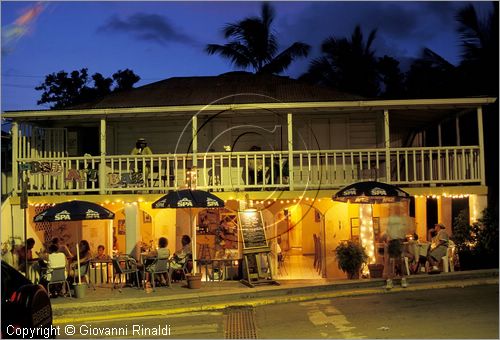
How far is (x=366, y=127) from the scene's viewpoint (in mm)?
19109

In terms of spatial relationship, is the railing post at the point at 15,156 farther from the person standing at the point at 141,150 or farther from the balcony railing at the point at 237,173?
the person standing at the point at 141,150

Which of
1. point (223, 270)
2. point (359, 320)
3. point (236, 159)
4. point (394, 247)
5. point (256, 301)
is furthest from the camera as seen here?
point (236, 159)

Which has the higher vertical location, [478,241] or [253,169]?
[253,169]

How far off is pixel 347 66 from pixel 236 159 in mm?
19047

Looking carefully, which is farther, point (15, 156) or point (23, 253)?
point (15, 156)

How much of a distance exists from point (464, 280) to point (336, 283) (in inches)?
120

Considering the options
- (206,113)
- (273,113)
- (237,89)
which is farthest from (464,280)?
(237,89)

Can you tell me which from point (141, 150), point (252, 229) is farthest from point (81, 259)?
point (252, 229)

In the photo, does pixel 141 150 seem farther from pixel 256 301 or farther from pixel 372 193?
pixel 372 193

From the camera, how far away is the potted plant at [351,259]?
1457 cm

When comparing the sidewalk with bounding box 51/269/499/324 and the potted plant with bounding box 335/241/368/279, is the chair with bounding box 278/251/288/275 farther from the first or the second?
the potted plant with bounding box 335/241/368/279

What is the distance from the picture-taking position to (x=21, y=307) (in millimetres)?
6113

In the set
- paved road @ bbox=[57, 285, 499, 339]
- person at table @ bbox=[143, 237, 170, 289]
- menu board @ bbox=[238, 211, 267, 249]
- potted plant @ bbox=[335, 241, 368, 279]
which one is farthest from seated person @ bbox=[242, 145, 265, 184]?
paved road @ bbox=[57, 285, 499, 339]

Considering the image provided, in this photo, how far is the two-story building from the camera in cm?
1622
